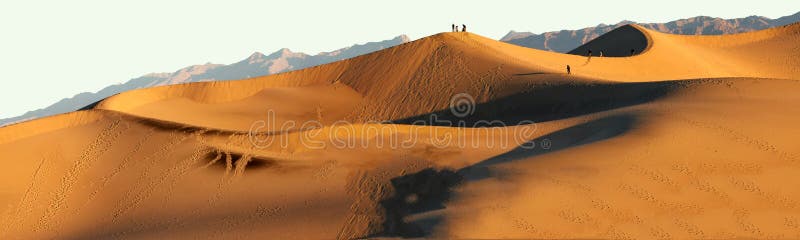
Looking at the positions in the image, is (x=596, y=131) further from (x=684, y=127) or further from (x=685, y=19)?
(x=685, y=19)

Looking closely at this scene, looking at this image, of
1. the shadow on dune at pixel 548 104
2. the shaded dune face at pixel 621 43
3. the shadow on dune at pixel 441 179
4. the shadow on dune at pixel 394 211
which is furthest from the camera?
the shaded dune face at pixel 621 43

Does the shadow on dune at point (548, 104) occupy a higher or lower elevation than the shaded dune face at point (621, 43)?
lower

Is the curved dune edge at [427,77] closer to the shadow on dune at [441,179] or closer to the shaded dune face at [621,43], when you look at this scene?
the shaded dune face at [621,43]

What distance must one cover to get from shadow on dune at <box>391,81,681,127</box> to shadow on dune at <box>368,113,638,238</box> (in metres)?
5.63

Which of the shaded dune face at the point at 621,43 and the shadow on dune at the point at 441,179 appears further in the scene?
the shaded dune face at the point at 621,43

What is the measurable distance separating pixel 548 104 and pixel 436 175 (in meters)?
13.3

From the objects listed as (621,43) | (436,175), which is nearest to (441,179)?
(436,175)

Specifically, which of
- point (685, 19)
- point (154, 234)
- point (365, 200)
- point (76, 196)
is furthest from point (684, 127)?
point (685, 19)

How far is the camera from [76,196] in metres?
15.7

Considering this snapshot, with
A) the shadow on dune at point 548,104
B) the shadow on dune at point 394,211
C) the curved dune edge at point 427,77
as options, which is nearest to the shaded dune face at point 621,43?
the curved dune edge at point 427,77

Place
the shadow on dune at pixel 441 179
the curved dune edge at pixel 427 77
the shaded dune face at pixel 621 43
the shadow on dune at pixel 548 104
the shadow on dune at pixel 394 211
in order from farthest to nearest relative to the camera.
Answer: the shaded dune face at pixel 621 43 → the curved dune edge at pixel 427 77 → the shadow on dune at pixel 548 104 → the shadow on dune at pixel 394 211 → the shadow on dune at pixel 441 179

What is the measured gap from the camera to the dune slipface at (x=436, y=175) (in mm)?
11312

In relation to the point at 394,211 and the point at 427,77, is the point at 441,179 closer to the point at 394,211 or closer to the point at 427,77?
the point at 394,211

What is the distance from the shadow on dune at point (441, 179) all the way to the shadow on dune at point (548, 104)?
5.63 m
